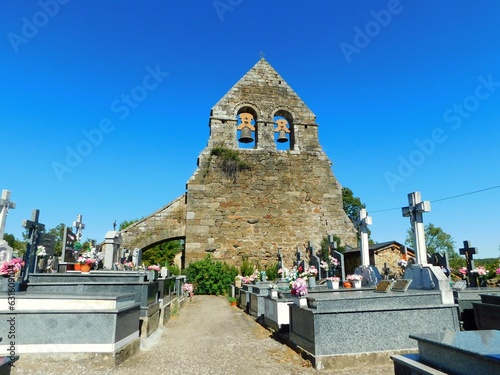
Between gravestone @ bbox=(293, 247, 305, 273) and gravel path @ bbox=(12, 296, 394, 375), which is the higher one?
gravestone @ bbox=(293, 247, 305, 273)

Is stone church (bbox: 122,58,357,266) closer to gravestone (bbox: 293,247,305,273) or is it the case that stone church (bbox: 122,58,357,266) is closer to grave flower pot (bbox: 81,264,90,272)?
gravestone (bbox: 293,247,305,273)

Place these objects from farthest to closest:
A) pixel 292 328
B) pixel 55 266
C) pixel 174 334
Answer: pixel 55 266 → pixel 174 334 → pixel 292 328

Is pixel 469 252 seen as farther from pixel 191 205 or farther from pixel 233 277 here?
pixel 191 205

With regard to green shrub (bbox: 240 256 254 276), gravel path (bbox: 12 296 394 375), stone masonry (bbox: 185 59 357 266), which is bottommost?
gravel path (bbox: 12 296 394 375)

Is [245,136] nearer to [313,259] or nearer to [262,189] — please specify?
[262,189]

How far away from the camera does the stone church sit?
14812mm

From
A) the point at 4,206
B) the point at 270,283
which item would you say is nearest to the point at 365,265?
the point at 270,283

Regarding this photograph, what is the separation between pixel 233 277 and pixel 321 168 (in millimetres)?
7238

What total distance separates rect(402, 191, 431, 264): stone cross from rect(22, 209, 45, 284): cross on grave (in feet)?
28.9

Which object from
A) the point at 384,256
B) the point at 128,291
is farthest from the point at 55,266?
the point at 384,256

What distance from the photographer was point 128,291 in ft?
20.2

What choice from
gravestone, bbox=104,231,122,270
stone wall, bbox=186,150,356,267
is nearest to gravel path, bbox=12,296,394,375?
gravestone, bbox=104,231,122,270

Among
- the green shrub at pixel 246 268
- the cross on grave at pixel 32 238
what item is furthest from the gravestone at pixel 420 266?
the cross on grave at pixel 32 238

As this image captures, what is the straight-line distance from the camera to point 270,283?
10.8m
